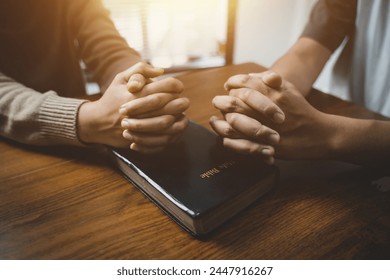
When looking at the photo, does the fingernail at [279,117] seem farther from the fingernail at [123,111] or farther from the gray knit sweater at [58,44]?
the gray knit sweater at [58,44]

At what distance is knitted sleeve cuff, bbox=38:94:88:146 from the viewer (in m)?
0.57

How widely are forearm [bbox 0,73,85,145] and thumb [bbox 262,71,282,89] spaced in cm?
38

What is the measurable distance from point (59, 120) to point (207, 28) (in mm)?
2372

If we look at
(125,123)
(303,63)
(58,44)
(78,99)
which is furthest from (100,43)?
(303,63)

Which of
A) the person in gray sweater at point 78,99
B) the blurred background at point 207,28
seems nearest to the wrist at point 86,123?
the person in gray sweater at point 78,99

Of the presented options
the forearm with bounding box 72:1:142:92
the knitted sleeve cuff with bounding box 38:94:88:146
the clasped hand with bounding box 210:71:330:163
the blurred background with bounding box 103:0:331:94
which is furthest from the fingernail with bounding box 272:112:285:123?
the blurred background with bounding box 103:0:331:94

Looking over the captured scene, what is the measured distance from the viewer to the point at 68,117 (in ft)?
1.86

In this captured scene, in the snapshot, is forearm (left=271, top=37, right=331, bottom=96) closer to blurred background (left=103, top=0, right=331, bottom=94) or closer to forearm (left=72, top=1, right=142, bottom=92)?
forearm (left=72, top=1, right=142, bottom=92)

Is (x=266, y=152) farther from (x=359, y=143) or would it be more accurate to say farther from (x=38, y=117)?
(x=38, y=117)

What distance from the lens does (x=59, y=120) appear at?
0.57 meters

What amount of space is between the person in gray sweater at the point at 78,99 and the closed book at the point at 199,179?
1.4 inches
